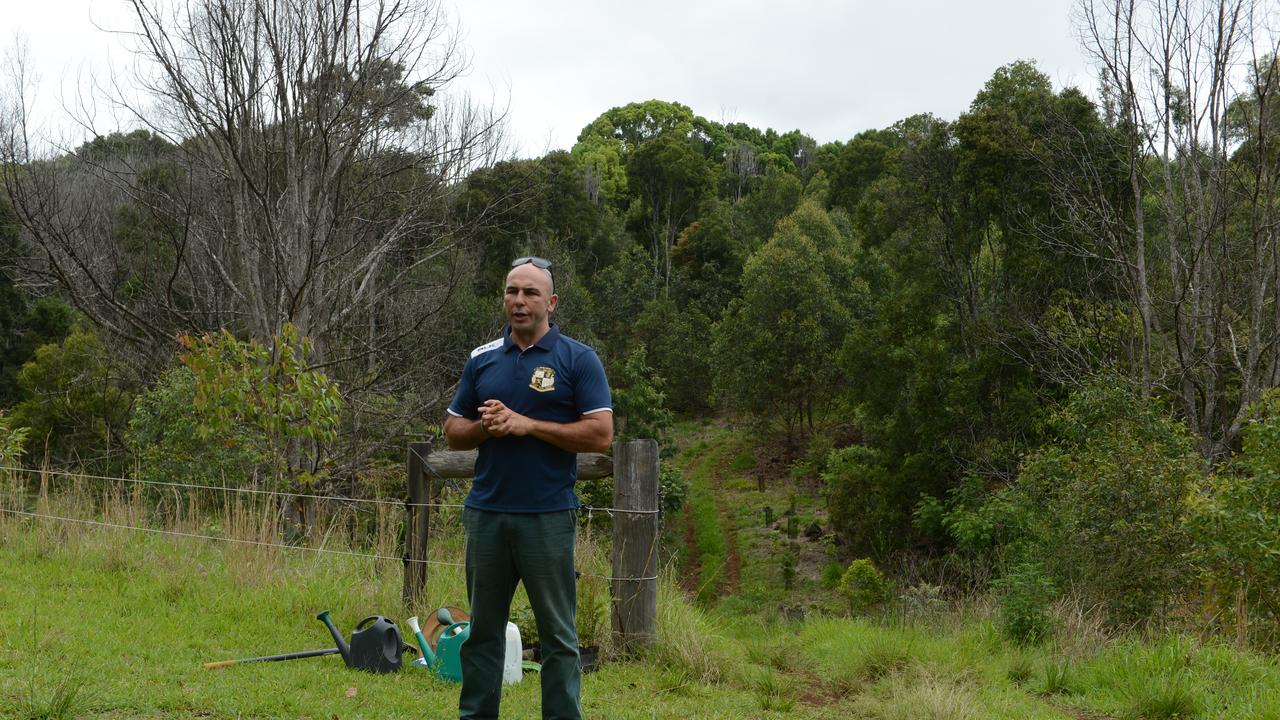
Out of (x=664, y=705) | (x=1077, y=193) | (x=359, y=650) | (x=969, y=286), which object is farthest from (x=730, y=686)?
(x=969, y=286)

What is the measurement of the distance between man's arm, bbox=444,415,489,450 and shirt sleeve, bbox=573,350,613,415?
37 cm

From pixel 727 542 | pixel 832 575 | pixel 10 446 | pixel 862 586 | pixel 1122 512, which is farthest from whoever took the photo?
pixel 727 542

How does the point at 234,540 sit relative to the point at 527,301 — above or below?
below

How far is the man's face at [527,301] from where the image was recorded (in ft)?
12.1

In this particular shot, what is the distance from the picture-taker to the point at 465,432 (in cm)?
368

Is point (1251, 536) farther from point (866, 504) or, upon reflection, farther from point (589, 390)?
point (866, 504)

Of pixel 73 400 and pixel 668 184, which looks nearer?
pixel 73 400

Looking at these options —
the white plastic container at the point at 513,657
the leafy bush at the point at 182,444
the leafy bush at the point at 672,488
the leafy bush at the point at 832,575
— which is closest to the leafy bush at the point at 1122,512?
the white plastic container at the point at 513,657

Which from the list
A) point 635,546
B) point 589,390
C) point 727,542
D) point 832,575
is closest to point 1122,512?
point 635,546

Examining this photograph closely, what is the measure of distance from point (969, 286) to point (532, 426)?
73.1 feet

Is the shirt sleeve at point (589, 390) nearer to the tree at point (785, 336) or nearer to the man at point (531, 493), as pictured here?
the man at point (531, 493)

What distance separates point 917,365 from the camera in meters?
23.9

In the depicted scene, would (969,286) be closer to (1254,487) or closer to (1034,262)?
(1034,262)

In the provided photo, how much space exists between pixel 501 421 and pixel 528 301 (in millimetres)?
502
